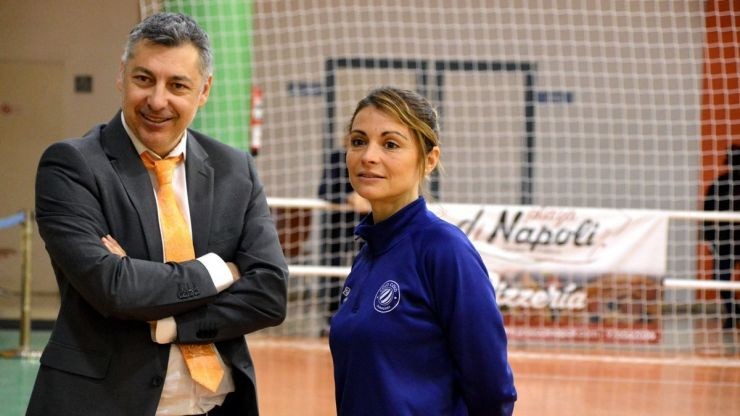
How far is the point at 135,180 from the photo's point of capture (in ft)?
6.72

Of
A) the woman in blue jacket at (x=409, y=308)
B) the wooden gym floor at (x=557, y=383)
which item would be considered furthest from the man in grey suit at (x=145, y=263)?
the wooden gym floor at (x=557, y=383)

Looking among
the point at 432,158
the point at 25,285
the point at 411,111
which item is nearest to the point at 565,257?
the point at 25,285

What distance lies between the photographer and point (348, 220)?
880cm

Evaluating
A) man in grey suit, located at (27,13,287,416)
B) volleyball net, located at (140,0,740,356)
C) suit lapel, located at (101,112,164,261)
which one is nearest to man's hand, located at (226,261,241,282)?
man in grey suit, located at (27,13,287,416)

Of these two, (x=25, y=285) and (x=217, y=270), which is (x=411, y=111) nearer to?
(x=217, y=270)

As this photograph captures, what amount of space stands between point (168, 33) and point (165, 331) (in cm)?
61

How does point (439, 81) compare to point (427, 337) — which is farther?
→ point (439, 81)

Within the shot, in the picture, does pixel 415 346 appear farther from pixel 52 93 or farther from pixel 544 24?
pixel 52 93

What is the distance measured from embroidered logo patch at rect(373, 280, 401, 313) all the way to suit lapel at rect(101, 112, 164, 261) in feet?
1.55

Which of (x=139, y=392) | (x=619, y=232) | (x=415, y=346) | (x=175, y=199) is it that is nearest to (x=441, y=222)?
(x=415, y=346)

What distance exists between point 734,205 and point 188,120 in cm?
816

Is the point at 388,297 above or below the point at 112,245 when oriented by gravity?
below

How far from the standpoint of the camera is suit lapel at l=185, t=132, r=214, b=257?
210cm

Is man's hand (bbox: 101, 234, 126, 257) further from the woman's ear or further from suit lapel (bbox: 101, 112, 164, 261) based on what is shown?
the woman's ear
